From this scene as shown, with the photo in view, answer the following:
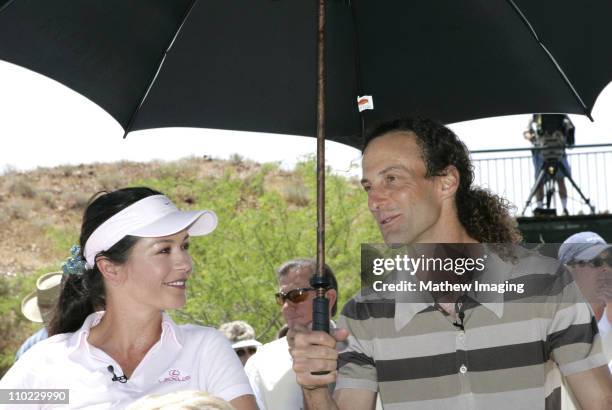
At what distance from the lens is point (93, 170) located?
5341 cm

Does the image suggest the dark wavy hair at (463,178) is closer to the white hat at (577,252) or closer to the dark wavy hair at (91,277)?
the white hat at (577,252)

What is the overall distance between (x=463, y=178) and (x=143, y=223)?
123 centimetres

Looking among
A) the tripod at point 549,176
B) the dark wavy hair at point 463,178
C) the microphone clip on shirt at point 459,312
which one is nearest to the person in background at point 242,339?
the dark wavy hair at point 463,178

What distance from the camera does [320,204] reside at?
3426mm

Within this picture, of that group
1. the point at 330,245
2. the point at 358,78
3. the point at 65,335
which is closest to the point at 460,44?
the point at 358,78

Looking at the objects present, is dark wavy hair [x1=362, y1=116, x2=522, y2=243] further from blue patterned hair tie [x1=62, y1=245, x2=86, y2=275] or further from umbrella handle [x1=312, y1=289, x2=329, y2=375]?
blue patterned hair tie [x1=62, y1=245, x2=86, y2=275]

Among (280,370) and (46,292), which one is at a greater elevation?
(46,292)

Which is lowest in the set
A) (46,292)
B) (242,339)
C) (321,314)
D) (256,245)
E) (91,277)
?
(321,314)

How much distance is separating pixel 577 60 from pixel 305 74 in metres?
1.10

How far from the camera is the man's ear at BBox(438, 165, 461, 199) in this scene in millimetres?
3561

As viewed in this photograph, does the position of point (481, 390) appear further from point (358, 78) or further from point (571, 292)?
point (358, 78)

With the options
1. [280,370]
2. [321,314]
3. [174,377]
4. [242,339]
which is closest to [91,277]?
[174,377]

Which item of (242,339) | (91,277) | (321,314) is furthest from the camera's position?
(242,339)

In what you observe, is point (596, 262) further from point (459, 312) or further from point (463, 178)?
point (459, 312)
